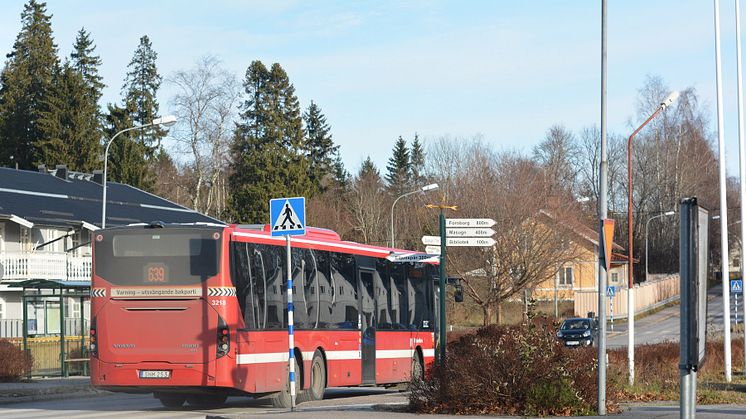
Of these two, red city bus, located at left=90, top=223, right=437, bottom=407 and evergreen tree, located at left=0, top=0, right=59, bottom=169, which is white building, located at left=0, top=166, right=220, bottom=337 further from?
red city bus, located at left=90, top=223, right=437, bottom=407

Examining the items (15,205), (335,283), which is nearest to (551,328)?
(335,283)

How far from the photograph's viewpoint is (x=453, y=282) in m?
29.0

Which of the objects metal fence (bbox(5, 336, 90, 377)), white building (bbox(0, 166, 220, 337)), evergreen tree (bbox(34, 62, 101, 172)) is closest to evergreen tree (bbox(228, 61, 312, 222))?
evergreen tree (bbox(34, 62, 101, 172))

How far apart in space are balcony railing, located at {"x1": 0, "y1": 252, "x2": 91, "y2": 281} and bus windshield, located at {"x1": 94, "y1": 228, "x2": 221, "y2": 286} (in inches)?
1248

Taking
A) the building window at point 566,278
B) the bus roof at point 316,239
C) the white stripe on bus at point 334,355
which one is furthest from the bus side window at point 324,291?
the building window at point 566,278

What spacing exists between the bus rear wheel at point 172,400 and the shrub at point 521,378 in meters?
6.47

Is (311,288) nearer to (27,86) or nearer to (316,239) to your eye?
(316,239)

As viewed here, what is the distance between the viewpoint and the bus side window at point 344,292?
22.6 metres

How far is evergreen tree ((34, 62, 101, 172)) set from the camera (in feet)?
265

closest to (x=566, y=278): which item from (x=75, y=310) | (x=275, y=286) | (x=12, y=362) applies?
(x=75, y=310)

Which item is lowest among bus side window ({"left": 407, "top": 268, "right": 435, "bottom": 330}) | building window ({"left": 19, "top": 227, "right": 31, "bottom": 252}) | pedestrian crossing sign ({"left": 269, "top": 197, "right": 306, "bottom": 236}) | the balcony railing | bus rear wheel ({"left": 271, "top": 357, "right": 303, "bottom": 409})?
bus rear wheel ({"left": 271, "top": 357, "right": 303, "bottom": 409})

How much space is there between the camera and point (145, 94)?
93875 mm

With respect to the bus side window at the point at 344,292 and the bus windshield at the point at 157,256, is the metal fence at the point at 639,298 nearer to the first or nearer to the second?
the bus side window at the point at 344,292

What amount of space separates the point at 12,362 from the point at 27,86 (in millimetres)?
62065
